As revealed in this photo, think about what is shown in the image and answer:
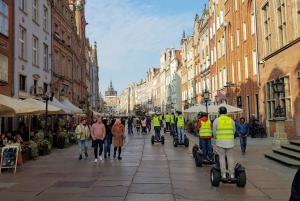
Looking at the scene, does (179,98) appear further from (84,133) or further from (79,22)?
(84,133)

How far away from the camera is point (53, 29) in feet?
96.1

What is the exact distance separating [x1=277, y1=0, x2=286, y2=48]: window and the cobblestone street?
9.76 metres

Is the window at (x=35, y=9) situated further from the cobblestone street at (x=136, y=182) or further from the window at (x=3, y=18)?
the cobblestone street at (x=136, y=182)

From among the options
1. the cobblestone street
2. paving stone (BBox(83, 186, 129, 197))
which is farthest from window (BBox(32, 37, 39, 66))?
paving stone (BBox(83, 186, 129, 197))

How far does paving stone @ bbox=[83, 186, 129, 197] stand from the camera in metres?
6.85

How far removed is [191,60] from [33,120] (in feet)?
112

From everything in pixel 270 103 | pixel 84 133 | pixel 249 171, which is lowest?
pixel 249 171

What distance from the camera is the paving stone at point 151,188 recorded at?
713 centimetres

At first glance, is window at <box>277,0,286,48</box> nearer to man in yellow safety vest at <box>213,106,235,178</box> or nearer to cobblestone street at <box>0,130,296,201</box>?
cobblestone street at <box>0,130,296,201</box>

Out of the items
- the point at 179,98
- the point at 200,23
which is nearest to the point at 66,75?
the point at 200,23

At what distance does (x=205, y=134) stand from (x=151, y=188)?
11.3 feet

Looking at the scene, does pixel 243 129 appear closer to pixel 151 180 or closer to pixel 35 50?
pixel 151 180

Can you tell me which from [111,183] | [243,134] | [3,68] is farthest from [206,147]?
[3,68]

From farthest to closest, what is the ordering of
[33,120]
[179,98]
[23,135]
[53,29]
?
[179,98] < [53,29] < [33,120] < [23,135]
